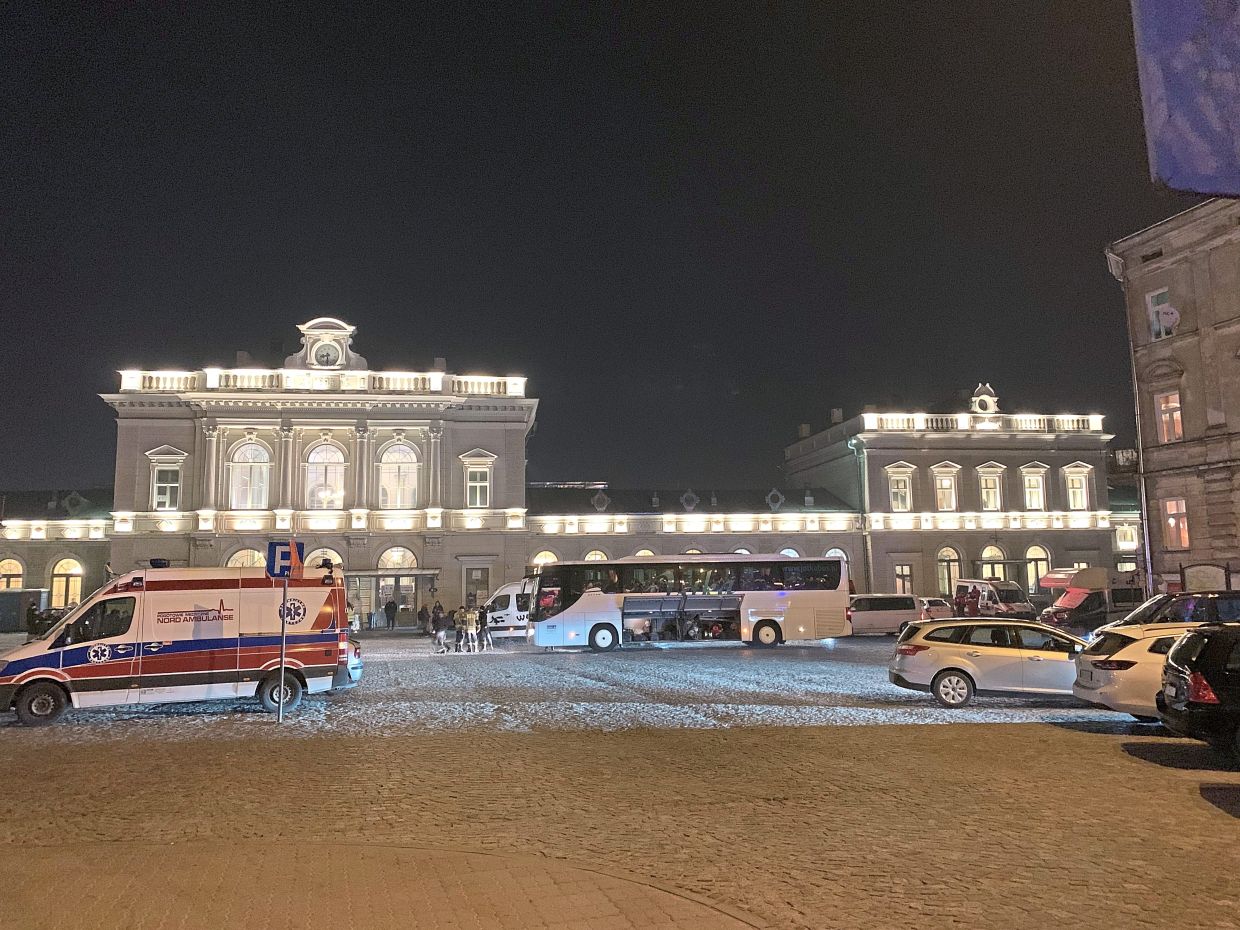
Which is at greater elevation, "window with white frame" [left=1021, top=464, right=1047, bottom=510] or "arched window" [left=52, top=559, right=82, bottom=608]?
"window with white frame" [left=1021, top=464, right=1047, bottom=510]

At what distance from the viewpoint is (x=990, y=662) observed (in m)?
15.3

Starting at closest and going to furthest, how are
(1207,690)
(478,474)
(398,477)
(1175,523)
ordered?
(1207,690), (1175,523), (398,477), (478,474)

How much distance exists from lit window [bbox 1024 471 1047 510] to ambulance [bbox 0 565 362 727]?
4557 centimetres

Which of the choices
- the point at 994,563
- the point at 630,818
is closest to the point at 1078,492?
the point at 994,563

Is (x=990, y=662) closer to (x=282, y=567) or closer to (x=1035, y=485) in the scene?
(x=282, y=567)

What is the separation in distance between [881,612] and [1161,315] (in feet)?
50.2

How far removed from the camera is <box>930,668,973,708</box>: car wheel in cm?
1533

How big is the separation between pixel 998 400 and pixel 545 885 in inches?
2100

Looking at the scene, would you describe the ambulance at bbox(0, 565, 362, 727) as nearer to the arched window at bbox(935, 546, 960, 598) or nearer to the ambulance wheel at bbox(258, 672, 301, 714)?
the ambulance wheel at bbox(258, 672, 301, 714)

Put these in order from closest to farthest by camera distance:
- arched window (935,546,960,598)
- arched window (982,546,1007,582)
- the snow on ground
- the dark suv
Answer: the dark suv
the snow on ground
arched window (935,546,960,598)
arched window (982,546,1007,582)

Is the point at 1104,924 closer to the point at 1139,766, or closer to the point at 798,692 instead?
the point at 1139,766

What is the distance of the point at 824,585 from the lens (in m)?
33.1

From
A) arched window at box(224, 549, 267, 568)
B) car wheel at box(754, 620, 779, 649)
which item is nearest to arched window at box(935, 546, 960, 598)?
car wheel at box(754, 620, 779, 649)

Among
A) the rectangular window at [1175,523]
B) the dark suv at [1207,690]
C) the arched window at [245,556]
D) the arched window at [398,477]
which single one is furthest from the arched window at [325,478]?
the dark suv at [1207,690]
